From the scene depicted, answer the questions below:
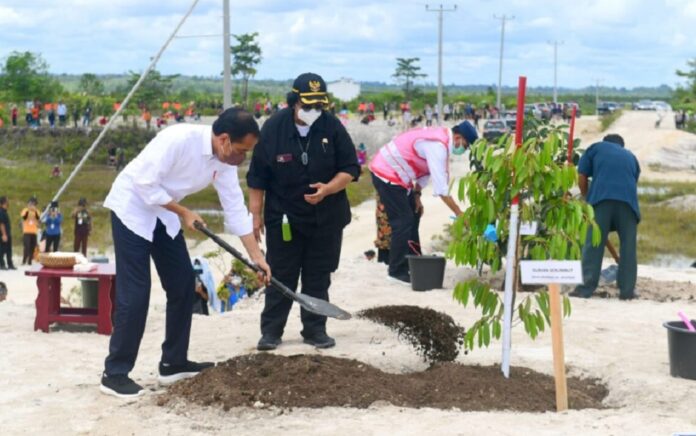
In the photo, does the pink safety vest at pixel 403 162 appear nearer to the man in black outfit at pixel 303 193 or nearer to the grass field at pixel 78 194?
the man in black outfit at pixel 303 193

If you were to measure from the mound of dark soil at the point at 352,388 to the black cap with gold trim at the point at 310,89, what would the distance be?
1.81 meters

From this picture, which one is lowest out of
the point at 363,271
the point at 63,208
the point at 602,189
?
the point at 63,208

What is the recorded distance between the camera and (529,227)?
20.8 ft

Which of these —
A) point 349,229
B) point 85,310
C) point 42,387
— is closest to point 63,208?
point 349,229

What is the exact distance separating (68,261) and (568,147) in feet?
14.3

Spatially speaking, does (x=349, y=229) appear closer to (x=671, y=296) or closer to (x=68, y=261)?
(x=671, y=296)

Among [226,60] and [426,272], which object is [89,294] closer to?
[426,272]

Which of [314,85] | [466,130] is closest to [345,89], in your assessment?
[466,130]

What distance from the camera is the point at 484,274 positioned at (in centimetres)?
1198

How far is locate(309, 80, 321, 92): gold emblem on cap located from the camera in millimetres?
7391

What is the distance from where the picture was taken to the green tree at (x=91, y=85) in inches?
3661

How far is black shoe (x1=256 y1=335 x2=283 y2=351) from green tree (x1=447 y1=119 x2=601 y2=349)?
1739 millimetres

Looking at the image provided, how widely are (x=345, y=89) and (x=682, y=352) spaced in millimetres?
93499

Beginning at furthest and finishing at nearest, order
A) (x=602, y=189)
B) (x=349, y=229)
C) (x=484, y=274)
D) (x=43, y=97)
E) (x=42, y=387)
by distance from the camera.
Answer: (x=43, y=97), (x=349, y=229), (x=484, y=274), (x=602, y=189), (x=42, y=387)
